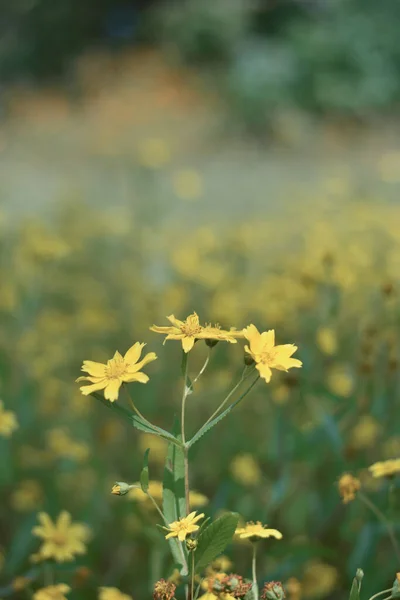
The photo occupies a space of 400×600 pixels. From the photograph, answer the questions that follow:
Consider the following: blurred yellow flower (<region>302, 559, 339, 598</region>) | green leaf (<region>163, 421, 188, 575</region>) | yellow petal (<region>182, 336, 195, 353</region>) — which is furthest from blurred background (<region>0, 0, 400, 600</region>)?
yellow petal (<region>182, 336, 195, 353</region>)

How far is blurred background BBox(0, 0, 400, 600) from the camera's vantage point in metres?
1.76

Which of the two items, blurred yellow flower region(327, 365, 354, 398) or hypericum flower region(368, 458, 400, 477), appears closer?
hypericum flower region(368, 458, 400, 477)

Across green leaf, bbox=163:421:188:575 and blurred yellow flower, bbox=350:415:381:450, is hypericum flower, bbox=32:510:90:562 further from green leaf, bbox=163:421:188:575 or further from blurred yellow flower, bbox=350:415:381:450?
blurred yellow flower, bbox=350:415:381:450

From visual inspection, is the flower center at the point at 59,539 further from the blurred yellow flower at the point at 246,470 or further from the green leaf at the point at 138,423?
the blurred yellow flower at the point at 246,470

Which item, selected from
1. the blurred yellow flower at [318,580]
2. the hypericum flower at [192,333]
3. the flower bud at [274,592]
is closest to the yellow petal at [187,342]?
the hypericum flower at [192,333]

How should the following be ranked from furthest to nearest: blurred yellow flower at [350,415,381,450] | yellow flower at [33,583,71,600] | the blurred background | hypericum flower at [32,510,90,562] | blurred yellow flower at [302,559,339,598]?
blurred yellow flower at [350,415,381,450]
the blurred background
blurred yellow flower at [302,559,339,598]
hypericum flower at [32,510,90,562]
yellow flower at [33,583,71,600]

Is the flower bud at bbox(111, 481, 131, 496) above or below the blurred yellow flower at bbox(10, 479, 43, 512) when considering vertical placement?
below

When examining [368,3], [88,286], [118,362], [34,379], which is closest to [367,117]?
[368,3]

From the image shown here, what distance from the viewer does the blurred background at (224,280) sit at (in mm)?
1760

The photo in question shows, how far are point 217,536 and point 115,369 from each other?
22cm

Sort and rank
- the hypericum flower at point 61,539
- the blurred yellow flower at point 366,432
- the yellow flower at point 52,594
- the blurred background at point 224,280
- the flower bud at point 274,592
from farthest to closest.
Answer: the blurred yellow flower at point 366,432, the blurred background at point 224,280, the hypericum flower at point 61,539, the yellow flower at point 52,594, the flower bud at point 274,592

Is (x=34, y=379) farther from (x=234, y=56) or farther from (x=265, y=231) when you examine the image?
(x=234, y=56)

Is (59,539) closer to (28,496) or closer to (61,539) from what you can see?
(61,539)

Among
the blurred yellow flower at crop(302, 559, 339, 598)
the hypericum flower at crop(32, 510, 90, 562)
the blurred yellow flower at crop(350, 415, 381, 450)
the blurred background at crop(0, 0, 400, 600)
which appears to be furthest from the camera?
the blurred yellow flower at crop(350, 415, 381, 450)
